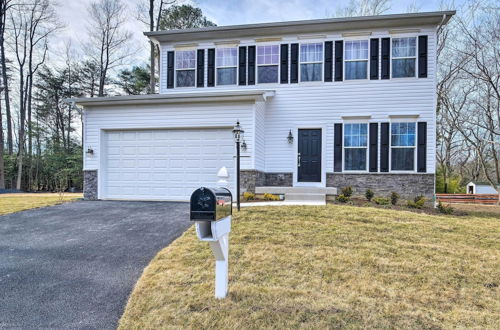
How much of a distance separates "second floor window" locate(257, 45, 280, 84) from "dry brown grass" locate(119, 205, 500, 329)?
625 centimetres

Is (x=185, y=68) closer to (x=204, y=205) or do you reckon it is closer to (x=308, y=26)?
(x=308, y=26)

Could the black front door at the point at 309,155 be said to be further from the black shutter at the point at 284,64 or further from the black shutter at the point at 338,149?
the black shutter at the point at 284,64

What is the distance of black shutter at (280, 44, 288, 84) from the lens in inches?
411

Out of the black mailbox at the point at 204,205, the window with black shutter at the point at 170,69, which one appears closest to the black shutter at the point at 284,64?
the window with black shutter at the point at 170,69

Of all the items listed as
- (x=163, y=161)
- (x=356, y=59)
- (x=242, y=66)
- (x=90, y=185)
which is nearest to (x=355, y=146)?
(x=356, y=59)

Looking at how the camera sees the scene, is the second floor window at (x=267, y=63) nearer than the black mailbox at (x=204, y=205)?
No

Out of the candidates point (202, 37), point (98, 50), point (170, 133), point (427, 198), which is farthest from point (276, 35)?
point (98, 50)

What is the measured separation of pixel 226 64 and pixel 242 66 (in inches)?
24.3

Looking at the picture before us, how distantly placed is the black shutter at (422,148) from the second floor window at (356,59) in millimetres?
2452

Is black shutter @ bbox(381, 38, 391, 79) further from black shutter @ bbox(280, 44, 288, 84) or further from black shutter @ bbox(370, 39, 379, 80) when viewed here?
black shutter @ bbox(280, 44, 288, 84)

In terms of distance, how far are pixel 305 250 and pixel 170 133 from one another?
629cm

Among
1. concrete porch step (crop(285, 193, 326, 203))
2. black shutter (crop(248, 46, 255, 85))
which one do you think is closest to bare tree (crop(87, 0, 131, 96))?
black shutter (crop(248, 46, 255, 85))

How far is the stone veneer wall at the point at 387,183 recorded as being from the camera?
9.55m

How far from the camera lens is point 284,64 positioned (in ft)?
34.3
